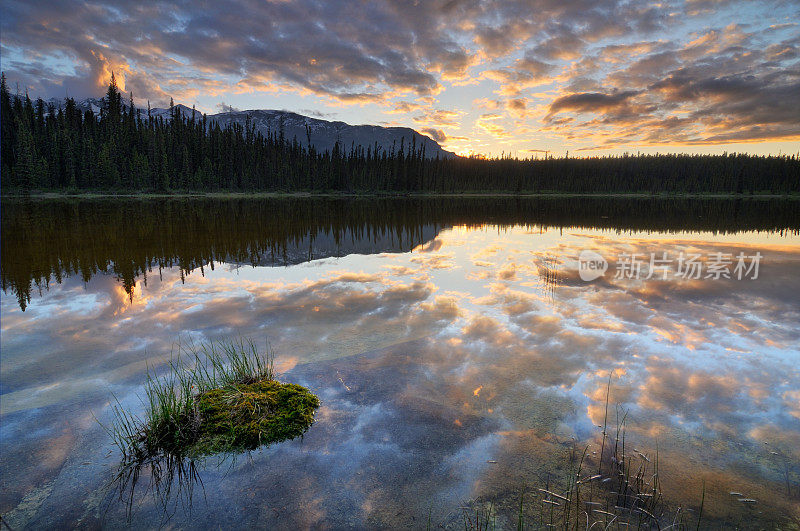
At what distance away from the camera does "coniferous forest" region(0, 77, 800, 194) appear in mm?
71125

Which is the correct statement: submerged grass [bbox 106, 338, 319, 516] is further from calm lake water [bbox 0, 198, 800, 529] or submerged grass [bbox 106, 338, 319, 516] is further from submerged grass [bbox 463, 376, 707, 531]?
submerged grass [bbox 463, 376, 707, 531]

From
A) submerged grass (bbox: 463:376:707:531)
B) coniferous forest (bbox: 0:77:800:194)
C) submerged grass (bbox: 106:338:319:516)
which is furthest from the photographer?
coniferous forest (bbox: 0:77:800:194)

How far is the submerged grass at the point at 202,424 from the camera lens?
4.52 metres

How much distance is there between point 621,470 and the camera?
4.48 metres

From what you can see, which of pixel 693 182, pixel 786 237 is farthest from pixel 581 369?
pixel 693 182

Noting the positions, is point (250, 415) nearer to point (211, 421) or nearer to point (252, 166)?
point (211, 421)

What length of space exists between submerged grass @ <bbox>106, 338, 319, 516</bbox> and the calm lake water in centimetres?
20

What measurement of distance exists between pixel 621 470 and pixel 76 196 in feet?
268

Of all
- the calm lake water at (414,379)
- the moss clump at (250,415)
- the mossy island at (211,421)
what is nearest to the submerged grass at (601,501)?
the calm lake water at (414,379)

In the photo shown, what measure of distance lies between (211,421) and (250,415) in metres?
0.47

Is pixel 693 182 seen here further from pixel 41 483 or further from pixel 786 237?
pixel 41 483

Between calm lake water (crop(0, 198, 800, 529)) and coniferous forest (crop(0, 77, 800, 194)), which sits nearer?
calm lake water (crop(0, 198, 800, 529))

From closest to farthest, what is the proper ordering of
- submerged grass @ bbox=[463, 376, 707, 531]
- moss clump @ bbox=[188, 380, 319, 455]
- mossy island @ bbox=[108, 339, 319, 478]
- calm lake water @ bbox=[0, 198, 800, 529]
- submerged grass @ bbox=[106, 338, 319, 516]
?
1. submerged grass @ bbox=[463, 376, 707, 531]
2. calm lake water @ bbox=[0, 198, 800, 529]
3. submerged grass @ bbox=[106, 338, 319, 516]
4. mossy island @ bbox=[108, 339, 319, 478]
5. moss clump @ bbox=[188, 380, 319, 455]

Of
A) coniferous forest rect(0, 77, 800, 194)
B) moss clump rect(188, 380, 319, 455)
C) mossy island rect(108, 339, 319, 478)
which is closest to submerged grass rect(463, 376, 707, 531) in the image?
moss clump rect(188, 380, 319, 455)
